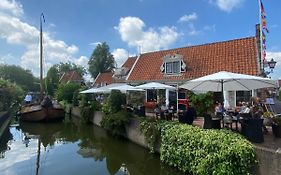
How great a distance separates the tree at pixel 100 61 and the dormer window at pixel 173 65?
1425 inches

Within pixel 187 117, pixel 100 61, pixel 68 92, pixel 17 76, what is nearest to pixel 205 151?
pixel 187 117

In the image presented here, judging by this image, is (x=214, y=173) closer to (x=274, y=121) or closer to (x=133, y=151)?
(x=274, y=121)

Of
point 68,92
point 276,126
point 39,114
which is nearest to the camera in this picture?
point 276,126

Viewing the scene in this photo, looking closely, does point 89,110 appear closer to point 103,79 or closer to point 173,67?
point 173,67

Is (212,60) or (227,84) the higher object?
(212,60)

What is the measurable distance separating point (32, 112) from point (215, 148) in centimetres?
1915

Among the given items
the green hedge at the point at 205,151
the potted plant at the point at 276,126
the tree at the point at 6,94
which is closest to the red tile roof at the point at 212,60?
the potted plant at the point at 276,126

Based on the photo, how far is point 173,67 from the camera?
2039cm

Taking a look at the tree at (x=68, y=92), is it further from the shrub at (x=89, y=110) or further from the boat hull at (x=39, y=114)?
the shrub at (x=89, y=110)

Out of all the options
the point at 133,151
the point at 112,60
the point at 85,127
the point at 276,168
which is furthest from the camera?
the point at 112,60

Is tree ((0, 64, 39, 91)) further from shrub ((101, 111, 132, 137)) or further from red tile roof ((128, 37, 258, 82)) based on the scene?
shrub ((101, 111, 132, 137))

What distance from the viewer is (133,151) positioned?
12.1 m

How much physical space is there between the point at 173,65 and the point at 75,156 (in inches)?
457

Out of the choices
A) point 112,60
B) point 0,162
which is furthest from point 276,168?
point 112,60
